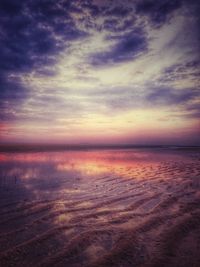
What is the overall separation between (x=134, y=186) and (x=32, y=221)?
15.2 feet

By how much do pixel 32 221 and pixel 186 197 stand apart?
15.9 feet

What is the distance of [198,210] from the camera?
16.9ft

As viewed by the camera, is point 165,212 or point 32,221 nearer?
point 32,221

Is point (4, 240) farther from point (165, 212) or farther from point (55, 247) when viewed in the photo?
point (165, 212)

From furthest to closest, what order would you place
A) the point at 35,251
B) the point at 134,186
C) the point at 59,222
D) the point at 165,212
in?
the point at 134,186 → the point at 165,212 → the point at 59,222 → the point at 35,251

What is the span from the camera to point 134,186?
26.2 ft

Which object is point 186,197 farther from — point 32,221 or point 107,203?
point 32,221

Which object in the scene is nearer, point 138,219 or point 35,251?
point 35,251

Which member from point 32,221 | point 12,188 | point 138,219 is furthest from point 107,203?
point 12,188

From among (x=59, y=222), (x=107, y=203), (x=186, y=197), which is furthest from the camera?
(x=186, y=197)

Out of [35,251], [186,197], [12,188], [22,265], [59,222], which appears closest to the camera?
[22,265]

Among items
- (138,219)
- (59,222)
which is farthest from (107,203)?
(59,222)

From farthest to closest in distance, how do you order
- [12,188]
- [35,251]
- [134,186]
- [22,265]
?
[134,186] → [12,188] → [35,251] → [22,265]

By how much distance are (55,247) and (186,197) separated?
4.76m
